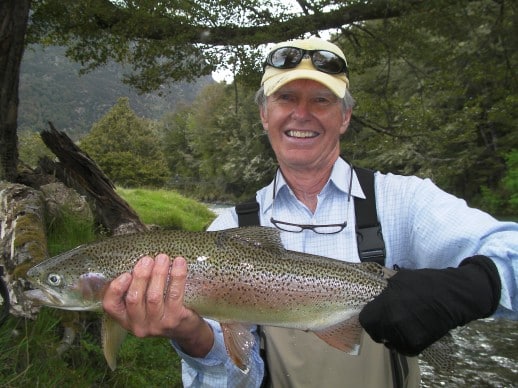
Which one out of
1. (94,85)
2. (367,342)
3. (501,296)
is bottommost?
(367,342)

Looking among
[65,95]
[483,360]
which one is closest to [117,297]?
[483,360]

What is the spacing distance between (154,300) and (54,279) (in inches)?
28.2

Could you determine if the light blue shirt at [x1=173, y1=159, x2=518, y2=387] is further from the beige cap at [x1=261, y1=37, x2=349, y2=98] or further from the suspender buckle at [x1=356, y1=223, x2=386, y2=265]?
the beige cap at [x1=261, y1=37, x2=349, y2=98]

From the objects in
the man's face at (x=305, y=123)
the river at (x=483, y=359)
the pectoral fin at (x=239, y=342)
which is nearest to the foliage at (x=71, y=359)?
the pectoral fin at (x=239, y=342)

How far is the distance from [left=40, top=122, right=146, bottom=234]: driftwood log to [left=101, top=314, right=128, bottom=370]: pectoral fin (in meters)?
4.42

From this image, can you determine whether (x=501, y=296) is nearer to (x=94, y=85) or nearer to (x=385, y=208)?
(x=385, y=208)

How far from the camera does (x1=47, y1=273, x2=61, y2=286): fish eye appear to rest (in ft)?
8.88

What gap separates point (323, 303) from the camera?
2.58 meters

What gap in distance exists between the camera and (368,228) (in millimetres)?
2811

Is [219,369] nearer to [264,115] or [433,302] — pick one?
[433,302]

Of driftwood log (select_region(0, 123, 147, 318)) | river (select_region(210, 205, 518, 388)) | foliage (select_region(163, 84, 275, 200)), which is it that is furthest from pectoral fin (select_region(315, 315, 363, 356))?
foliage (select_region(163, 84, 275, 200))

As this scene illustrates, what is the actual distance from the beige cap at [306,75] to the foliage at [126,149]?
5339 cm

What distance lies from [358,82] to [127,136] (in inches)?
1613

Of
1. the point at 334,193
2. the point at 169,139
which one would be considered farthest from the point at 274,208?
the point at 169,139
